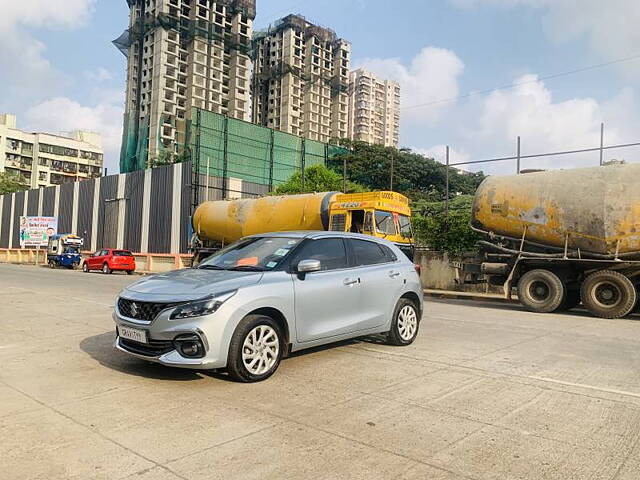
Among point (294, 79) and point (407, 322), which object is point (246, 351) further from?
point (294, 79)

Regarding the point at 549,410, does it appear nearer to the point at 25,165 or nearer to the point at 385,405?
the point at 385,405

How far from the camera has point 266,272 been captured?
534 cm

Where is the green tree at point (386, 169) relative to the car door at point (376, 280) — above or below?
above

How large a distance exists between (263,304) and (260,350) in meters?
0.47

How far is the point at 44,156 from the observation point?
99.9 m

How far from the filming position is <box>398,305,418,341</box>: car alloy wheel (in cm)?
696

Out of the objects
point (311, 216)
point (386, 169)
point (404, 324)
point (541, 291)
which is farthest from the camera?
point (386, 169)

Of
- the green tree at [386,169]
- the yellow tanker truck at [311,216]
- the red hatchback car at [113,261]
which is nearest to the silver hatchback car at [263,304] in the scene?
the yellow tanker truck at [311,216]

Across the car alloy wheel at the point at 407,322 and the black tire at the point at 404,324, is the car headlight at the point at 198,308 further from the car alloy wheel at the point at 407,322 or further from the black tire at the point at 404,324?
the car alloy wheel at the point at 407,322

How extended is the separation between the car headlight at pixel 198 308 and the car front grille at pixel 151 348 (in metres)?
0.30

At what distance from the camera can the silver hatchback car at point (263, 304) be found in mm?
4691

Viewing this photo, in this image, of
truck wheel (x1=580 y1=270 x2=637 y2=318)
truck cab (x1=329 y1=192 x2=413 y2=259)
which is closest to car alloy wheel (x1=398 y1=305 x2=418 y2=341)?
truck wheel (x1=580 y1=270 x2=637 y2=318)

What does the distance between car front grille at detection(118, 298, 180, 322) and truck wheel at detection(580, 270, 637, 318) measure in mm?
10624

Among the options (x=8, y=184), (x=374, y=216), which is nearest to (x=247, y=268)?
(x=374, y=216)
